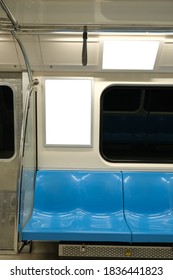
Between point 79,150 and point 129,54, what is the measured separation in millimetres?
1280

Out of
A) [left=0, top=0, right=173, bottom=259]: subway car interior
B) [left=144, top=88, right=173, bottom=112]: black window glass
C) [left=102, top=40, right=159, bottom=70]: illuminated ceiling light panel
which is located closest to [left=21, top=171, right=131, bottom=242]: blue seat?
[left=0, top=0, right=173, bottom=259]: subway car interior

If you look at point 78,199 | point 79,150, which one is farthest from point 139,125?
point 78,199

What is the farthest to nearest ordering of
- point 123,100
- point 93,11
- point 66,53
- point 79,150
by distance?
1. point 123,100
2. point 79,150
3. point 66,53
4. point 93,11

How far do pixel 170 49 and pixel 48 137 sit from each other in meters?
1.73

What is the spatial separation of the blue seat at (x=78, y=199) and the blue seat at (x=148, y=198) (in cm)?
10

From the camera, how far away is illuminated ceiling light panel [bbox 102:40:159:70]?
3098 mm

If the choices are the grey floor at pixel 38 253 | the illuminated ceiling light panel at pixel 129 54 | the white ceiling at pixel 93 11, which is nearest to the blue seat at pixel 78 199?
the grey floor at pixel 38 253

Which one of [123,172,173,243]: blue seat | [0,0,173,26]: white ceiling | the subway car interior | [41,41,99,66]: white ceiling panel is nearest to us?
[0,0,173,26]: white ceiling

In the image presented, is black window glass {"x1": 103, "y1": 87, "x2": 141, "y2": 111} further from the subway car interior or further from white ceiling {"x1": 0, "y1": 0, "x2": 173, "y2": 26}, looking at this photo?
white ceiling {"x1": 0, "y1": 0, "x2": 173, "y2": 26}

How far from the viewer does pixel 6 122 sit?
3615 mm

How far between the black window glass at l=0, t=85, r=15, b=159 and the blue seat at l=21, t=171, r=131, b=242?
1.72 ft

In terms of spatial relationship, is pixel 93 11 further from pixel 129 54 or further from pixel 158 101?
pixel 158 101

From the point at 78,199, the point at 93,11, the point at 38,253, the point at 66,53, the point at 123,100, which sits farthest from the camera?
the point at 123,100

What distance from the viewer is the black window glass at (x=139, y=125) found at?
3.88m
